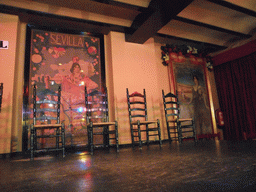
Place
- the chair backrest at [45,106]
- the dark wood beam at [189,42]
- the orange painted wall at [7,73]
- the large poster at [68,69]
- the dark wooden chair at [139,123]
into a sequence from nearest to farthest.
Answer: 1. the chair backrest at [45,106]
2. the orange painted wall at [7,73]
3. the dark wooden chair at [139,123]
4. the large poster at [68,69]
5. the dark wood beam at [189,42]

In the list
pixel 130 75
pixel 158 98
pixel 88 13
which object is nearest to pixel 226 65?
pixel 158 98

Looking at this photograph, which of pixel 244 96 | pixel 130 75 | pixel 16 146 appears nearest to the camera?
pixel 16 146

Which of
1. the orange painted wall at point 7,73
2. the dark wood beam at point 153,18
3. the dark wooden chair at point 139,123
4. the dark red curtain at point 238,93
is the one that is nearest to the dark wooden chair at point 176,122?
the dark wooden chair at point 139,123

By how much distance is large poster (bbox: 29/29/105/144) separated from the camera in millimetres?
3877

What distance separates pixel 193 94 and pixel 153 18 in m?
2.65

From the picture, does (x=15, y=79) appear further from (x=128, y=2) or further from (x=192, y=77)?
(x=192, y=77)

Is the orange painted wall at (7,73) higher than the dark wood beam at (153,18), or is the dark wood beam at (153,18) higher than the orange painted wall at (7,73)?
the dark wood beam at (153,18)

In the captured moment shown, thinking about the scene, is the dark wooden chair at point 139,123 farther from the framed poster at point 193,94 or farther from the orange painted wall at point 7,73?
the orange painted wall at point 7,73

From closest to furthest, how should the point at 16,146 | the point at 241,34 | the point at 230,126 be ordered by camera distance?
the point at 16,146
the point at 241,34
the point at 230,126

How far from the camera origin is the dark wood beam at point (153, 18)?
3393 millimetres

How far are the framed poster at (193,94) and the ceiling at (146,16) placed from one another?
0.78m

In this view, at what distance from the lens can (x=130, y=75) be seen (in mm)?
4492

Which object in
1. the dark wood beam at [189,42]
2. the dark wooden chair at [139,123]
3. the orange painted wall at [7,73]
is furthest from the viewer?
the dark wood beam at [189,42]

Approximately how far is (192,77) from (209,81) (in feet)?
2.54
